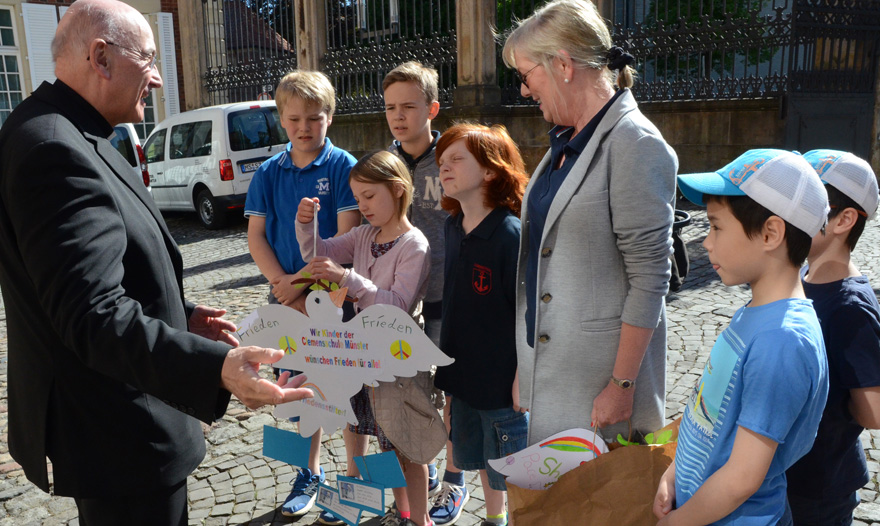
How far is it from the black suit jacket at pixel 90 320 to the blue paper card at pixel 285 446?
0.80m

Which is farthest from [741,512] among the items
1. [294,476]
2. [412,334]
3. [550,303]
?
[294,476]

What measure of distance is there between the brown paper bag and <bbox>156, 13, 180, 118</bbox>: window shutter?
1883 centimetres

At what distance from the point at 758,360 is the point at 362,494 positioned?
5.45 feet

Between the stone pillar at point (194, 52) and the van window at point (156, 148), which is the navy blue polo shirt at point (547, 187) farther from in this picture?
the stone pillar at point (194, 52)

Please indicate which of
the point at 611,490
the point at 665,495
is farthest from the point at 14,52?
the point at 665,495

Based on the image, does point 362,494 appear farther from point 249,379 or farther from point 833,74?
point 833,74

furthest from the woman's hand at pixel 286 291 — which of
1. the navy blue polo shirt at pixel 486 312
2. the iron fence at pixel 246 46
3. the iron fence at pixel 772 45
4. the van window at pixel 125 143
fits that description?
the iron fence at pixel 246 46

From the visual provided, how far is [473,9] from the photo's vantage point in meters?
11.4

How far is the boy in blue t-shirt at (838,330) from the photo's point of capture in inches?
70.6

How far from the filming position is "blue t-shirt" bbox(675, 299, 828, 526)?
4.88 feet

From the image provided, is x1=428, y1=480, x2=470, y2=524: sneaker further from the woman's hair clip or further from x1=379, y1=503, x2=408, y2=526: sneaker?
the woman's hair clip

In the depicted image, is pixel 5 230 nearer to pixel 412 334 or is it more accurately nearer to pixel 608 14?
pixel 412 334

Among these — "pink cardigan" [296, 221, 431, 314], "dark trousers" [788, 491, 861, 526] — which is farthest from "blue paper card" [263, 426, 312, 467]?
"dark trousers" [788, 491, 861, 526]

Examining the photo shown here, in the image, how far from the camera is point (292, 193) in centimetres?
309
